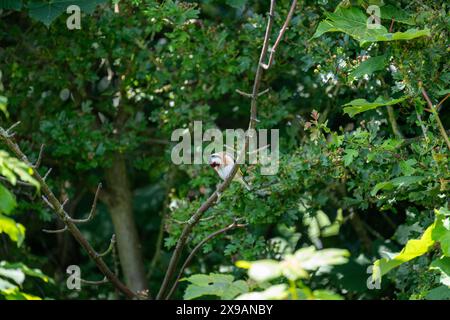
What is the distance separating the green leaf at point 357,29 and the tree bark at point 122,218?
217 centimetres

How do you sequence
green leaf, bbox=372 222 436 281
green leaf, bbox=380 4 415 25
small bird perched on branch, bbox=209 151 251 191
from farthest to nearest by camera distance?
small bird perched on branch, bbox=209 151 251 191 < green leaf, bbox=380 4 415 25 < green leaf, bbox=372 222 436 281

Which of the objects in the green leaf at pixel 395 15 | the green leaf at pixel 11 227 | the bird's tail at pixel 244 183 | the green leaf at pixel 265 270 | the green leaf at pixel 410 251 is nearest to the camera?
the green leaf at pixel 265 270

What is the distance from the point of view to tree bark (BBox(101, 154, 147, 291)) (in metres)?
5.02

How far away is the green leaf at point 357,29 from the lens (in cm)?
304

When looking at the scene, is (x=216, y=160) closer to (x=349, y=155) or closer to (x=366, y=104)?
(x=349, y=155)

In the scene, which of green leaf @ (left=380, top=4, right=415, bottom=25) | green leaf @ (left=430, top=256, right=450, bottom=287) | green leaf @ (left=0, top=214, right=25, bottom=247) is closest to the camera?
green leaf @ (left=0, top=214, right=25, bottom=247)

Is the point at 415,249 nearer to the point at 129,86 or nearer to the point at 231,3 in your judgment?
the point at 231,3

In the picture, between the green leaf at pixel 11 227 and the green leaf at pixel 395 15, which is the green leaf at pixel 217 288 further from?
the green leaf at pixel 395 15

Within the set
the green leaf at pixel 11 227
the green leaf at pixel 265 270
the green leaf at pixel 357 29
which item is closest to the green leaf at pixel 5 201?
the green leaf at pixel 11 227

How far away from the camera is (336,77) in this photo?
11.9ft

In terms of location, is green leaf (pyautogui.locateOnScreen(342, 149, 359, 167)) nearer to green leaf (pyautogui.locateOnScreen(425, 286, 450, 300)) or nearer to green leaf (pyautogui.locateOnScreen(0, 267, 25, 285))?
green leaf (pyautogui.locateOnScreen(425, 286, 450, 300))

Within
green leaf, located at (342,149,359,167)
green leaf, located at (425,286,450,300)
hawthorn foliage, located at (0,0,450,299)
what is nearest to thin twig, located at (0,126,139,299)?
hawthorn foliage, located at (0,0,450,299)

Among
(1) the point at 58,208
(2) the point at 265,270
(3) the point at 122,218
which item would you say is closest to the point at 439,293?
(2) the point at 265,270

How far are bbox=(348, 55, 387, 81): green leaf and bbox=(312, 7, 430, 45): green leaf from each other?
0.14m
